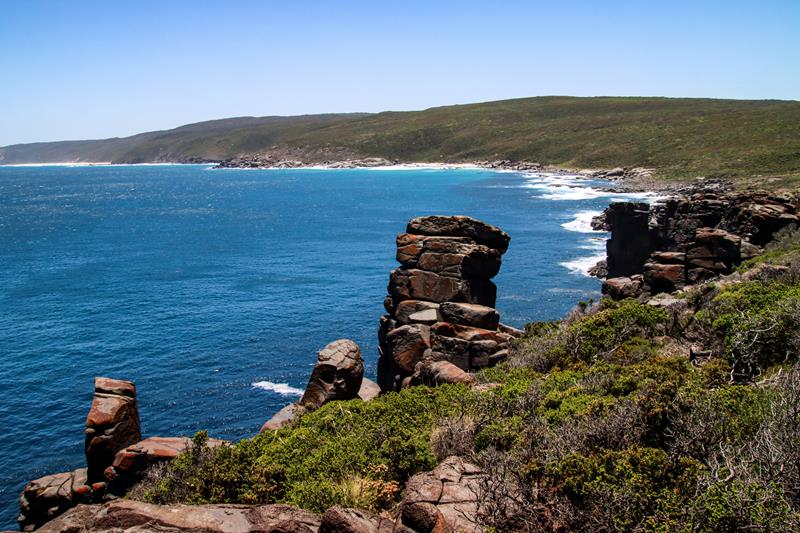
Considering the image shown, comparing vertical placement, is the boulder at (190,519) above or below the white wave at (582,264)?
above

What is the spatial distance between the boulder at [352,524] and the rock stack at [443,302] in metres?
16.7

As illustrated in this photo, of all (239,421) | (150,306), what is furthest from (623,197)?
(239,421)

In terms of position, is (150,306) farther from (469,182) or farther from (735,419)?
(469,182)

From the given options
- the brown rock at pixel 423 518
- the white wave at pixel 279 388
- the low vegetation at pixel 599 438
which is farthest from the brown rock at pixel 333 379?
the brown rock at pixel 423 518

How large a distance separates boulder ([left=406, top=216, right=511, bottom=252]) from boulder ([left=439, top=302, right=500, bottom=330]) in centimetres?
476

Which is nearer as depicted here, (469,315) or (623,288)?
(469,315)

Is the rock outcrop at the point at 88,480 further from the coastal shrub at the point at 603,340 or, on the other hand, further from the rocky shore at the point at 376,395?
the coastal shrub at the point at 603,340

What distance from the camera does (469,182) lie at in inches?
7018

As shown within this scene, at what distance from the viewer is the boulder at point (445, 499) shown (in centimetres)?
959

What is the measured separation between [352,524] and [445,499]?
5.72 feet

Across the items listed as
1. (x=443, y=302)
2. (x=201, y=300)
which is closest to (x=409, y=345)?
(x=443, y=302)

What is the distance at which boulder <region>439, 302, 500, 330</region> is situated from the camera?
29.2 meters

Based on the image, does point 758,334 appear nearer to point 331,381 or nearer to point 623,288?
point 331,381

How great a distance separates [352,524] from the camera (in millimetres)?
9500
